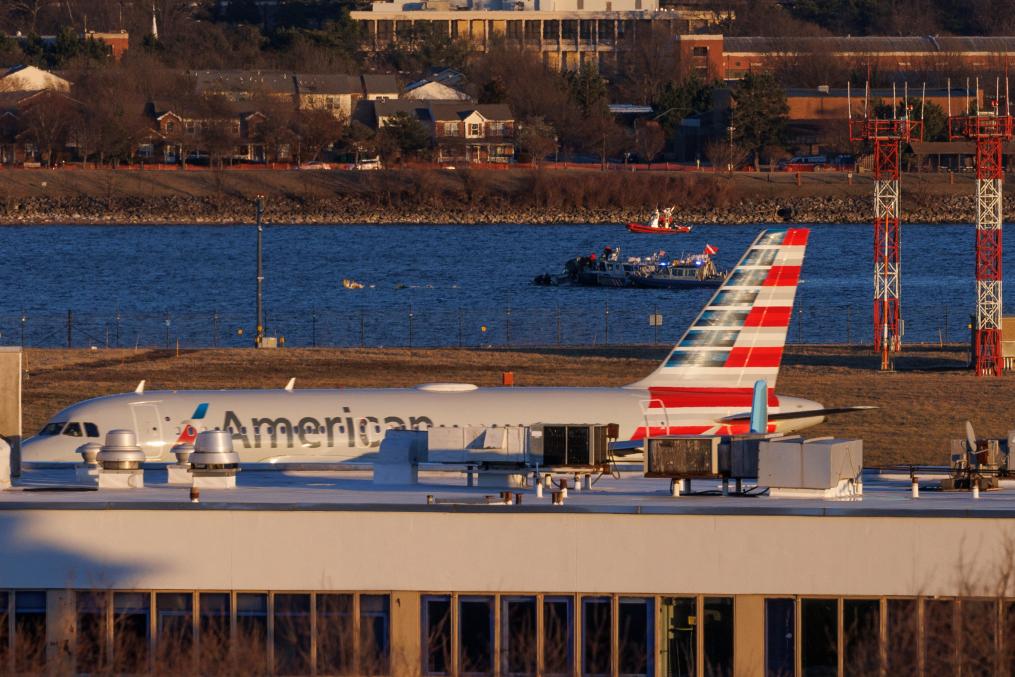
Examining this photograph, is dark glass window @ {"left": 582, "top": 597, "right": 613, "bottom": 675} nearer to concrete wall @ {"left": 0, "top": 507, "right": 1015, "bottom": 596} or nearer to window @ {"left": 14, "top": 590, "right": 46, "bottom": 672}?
concrete wall @ {"left": 0, "top": 507, "right": 1015, "bottom": 596}

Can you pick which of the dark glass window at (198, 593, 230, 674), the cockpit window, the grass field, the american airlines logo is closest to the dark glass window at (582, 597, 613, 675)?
the dark glass window at (198, 593, 230, 674)

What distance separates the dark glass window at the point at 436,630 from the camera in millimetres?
27359

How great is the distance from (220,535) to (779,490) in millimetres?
8545

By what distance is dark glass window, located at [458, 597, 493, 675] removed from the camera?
27312mm

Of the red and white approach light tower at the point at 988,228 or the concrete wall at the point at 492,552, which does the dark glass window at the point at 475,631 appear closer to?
the concrete wall at the point at 492,552

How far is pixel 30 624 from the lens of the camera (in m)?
27.4

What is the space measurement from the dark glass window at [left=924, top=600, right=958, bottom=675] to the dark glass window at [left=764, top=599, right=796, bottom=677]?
5.82 ft

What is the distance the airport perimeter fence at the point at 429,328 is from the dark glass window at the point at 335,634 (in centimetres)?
5957

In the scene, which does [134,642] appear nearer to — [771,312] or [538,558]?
[538,558]

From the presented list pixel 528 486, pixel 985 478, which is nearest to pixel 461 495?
pixel 528 486

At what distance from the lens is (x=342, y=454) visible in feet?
136

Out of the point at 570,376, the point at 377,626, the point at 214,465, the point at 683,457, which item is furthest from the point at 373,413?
the point at 570,376

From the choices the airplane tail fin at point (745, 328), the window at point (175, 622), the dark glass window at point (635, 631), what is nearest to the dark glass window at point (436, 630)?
the dark glass window at point (635, 631)

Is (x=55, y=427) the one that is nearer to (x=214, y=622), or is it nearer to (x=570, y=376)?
(x=214, y=622)
